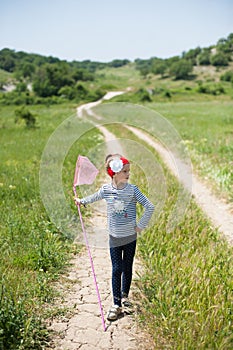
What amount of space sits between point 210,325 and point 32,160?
9.56m

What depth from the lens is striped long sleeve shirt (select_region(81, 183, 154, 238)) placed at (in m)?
3.80

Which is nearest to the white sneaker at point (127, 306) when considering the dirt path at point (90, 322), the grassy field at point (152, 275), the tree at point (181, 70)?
the dirt path at point (90, 322)

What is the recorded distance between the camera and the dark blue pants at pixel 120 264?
399 cm

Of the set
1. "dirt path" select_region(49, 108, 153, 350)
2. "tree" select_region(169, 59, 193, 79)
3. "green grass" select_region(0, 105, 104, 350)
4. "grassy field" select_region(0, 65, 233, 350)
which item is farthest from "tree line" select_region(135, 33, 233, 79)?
"dirt path" select_region(49, 108, 153, 350)

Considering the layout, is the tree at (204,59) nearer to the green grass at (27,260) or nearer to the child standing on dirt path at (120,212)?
the green grass at (27,260)

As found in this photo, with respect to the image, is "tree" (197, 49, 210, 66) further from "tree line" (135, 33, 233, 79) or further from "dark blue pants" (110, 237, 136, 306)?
"dark blue pants" (110, 237, 136, 306)

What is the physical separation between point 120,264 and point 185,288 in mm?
684

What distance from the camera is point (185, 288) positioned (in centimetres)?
378

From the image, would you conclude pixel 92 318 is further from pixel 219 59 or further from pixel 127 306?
pixel 219 59

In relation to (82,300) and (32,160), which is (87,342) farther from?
(32,160)

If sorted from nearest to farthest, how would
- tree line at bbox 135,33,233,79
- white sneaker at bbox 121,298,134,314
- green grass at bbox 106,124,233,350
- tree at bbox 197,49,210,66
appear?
1. green grass at bbox 106,124,233,350
2. white sneaker at bbox 121,298,134,314
3. tree line at bbox 135,33,233,79
4. tree at bbox 197,49,210,66

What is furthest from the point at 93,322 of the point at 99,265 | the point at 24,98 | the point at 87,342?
the point at 24,98

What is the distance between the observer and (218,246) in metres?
5.30

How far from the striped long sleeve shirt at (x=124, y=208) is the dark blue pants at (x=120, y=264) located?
0.18m
